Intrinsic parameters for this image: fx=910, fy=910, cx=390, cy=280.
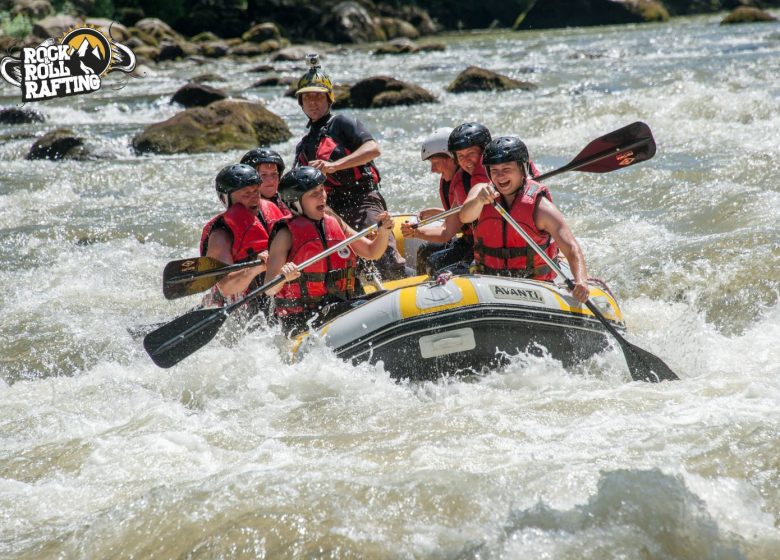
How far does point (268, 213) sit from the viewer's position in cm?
621

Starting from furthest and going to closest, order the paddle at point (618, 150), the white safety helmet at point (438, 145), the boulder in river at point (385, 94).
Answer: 1. the boulder in river at point (385, 94)
2. the paddle at point (618, 150)
3. the white safety helmet at point (438, 145)

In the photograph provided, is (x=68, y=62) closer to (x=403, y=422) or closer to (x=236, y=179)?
(x=236, y=179)

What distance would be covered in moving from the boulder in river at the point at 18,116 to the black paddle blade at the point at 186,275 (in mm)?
12448

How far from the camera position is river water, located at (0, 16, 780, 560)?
360cm

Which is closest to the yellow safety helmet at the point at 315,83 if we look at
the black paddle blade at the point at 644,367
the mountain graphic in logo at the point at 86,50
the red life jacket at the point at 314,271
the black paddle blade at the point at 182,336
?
the red life jacket at the point at 314,271

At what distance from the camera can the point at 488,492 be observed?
381cm

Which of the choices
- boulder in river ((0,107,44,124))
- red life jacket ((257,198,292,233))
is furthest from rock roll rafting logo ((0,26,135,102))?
red life jacket ((257,198,292,233))

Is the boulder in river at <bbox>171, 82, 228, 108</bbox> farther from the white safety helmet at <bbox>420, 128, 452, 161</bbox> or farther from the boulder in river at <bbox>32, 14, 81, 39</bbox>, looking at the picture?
the white safety helmet at <bbox>420, 128, 452, 161</bbox>

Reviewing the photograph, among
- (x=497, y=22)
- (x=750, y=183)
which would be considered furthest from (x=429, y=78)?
(x=497, y=22)

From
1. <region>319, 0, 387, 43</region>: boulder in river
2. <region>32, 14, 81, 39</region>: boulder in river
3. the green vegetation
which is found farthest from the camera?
<region>319, 0, 387, 43</region>: boulder in river

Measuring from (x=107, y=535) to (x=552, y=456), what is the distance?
1.95 metres

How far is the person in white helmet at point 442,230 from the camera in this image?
20.7ft

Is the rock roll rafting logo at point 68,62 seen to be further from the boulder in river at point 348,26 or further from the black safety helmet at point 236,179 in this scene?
the boulder in river at point 348,26

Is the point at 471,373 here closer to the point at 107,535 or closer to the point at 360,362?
the point at 360,362
